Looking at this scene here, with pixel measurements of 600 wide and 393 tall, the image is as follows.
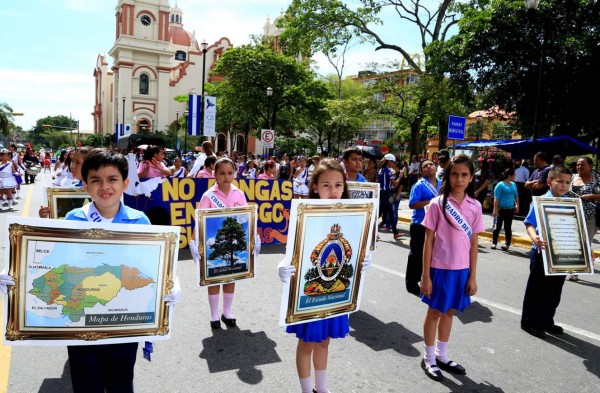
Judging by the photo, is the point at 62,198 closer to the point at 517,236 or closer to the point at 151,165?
the point at 151,165

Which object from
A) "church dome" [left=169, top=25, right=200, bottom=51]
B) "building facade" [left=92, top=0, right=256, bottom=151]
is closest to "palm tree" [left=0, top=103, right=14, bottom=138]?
"building facade" [left=92, top=0, right=256, bottom=151]

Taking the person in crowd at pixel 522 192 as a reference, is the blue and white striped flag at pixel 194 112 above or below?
→ above

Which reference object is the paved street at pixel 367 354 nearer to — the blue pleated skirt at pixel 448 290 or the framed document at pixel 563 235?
the blue pleated skirt at pixel 448 290

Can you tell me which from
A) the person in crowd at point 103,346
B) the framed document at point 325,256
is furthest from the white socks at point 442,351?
the person in crowd at point 103,346

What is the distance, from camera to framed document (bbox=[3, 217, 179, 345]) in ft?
7.41

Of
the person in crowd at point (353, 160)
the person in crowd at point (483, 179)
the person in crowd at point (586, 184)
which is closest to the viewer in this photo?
the person in crowd at point (353, 160)

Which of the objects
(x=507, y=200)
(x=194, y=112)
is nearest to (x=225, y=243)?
(x=507, y=200)

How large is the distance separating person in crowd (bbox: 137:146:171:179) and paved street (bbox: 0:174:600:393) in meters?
2.73

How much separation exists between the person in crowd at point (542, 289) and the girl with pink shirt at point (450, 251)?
1267 millimetres

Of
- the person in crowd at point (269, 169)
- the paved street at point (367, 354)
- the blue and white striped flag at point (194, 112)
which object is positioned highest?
the blue and white striped flag at point (194, 112)

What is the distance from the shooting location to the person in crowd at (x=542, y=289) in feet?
15.1

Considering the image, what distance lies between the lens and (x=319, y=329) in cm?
295

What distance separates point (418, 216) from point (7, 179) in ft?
43.0

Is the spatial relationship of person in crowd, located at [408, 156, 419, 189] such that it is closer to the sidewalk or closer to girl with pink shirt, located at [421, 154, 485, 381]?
the sidewalk
